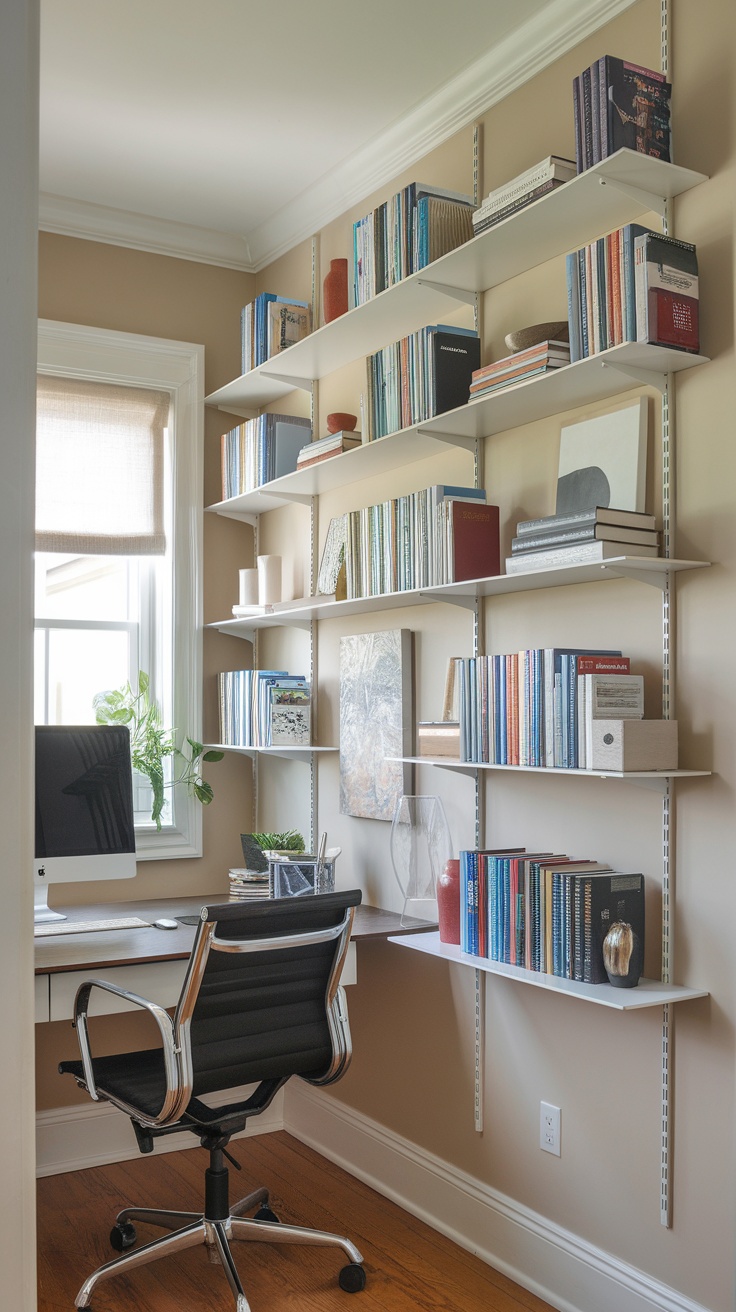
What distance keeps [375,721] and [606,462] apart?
3.73 ft

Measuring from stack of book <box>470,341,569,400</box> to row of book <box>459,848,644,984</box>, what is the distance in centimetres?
106

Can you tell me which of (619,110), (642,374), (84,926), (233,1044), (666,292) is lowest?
(233,1044)

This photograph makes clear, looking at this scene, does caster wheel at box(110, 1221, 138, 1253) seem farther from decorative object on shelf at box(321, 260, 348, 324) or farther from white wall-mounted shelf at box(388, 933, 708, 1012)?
decorative object on shelf at box(321, 260, 348, 324)

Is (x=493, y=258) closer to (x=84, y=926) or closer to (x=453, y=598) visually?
(x=453, y=598)

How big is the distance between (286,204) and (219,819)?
6.93ft

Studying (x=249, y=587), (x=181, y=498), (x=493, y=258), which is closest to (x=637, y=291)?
(x=493, y=258)

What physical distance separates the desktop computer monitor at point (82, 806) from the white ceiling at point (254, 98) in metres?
1.71

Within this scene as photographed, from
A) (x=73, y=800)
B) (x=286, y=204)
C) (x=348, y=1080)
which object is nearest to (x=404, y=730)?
(x=73, y=800)

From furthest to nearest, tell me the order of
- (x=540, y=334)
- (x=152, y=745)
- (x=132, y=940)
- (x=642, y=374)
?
(x=152, y=745), (x=132, y=940), (x=540, y=334), (x=642, y=374)

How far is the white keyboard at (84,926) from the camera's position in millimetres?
2900

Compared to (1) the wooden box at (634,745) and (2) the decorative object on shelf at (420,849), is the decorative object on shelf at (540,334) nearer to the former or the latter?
(1) the wooden box at (634,745)

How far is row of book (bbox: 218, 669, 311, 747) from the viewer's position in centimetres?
338

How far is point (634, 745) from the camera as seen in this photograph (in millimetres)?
2045

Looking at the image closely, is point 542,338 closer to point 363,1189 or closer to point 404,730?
point 404,730
